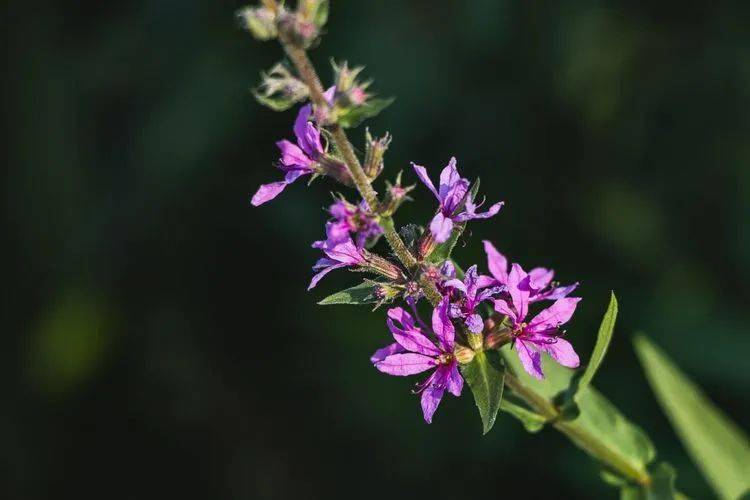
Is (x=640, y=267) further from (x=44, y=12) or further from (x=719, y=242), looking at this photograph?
(x=44, y=12)

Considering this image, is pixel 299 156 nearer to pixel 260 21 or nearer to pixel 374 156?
pixel 374 156

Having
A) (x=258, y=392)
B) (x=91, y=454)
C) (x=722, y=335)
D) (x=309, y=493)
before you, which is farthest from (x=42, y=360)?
(x=722, y=335)

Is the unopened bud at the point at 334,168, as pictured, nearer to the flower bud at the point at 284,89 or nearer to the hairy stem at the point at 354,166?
the hairy stem at the point at 354,166

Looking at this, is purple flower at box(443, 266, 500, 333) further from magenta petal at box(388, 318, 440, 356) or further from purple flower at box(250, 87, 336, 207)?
purple flower at box(250, 87, 336, 207)

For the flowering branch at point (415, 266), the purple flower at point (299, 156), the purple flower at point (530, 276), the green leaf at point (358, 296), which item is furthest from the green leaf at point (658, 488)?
the purple flower at point (299, 156)

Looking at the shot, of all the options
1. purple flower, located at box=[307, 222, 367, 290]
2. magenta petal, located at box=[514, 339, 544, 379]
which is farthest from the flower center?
purple flower, located at box=[307, 222, 367, 290]

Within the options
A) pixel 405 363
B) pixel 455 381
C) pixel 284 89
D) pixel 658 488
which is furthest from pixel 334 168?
pixel 658 488
